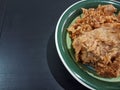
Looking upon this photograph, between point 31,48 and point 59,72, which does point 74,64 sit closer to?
point 59,72

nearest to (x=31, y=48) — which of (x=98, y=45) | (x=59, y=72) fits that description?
(x=59, y=72)

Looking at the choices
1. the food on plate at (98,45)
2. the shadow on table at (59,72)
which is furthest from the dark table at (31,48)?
the food on plate at (98,45)

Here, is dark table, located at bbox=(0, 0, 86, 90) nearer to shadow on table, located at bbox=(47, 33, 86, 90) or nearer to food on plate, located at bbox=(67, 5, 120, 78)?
shadow on table, located at bbox=(47, 33, 86, 90)

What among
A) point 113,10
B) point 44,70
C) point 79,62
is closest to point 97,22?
point 113,10

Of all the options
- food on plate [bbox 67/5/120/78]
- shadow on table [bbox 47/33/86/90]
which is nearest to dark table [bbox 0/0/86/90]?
shadow on table [bbox 47/33/86/90]
